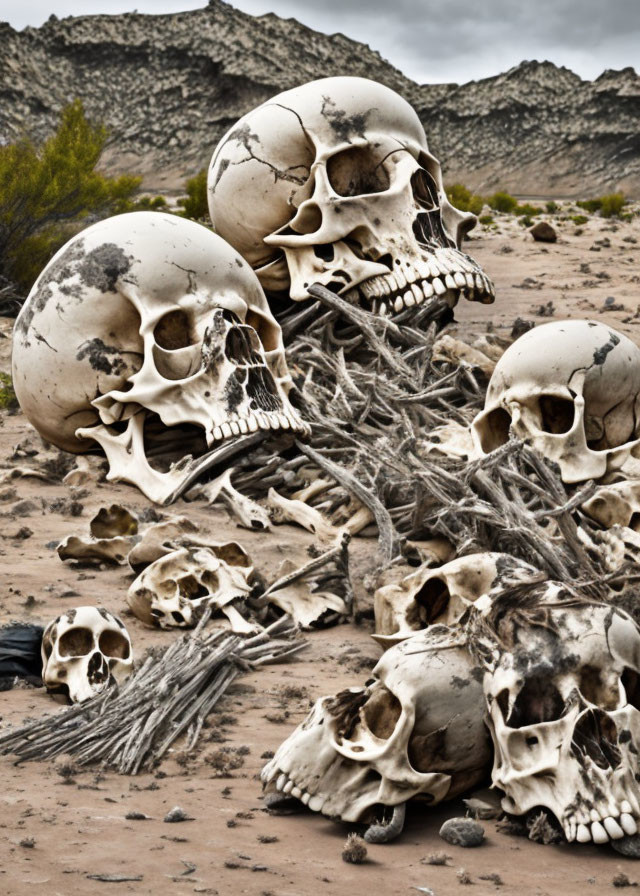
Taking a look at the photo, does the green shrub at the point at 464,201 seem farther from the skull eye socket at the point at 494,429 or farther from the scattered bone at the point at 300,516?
the scattered bone at the point at 300,516

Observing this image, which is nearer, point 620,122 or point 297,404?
point 297,404

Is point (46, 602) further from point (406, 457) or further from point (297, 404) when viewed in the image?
point (297, 404)

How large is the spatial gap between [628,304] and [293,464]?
592 centimetres

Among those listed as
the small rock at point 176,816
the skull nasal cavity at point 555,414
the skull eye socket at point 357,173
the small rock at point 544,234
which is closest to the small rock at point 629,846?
the small rock at point 176,816

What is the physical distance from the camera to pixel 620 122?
4153 centimetres

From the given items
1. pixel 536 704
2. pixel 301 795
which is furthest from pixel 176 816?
pixel 536 704

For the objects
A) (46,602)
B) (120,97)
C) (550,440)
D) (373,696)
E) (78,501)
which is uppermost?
(120,97)

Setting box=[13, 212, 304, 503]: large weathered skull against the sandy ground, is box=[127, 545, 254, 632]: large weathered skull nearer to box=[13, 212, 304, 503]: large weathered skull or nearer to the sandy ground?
the sandy ground

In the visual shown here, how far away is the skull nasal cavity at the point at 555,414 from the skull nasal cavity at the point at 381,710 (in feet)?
13.3

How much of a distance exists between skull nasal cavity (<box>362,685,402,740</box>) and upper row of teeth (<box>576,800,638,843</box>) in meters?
0.69

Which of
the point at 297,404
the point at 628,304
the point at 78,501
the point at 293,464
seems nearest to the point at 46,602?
the point at 78,501

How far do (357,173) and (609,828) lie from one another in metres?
7.10

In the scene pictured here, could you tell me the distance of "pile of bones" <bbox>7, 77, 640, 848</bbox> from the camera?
3.73m

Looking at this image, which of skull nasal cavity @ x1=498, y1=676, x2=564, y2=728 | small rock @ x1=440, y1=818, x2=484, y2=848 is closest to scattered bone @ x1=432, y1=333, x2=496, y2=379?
skull nasal cavity @ x1=498, y1=676, x2=564, y2=728
